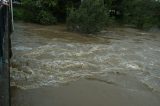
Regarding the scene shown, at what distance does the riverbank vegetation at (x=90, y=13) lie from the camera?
17.3 metres

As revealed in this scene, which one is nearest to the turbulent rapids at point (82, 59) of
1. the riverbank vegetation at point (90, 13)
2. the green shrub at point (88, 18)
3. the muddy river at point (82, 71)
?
the muddy river at point (82, 71)

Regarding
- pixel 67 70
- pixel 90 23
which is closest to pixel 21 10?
pixel 90 23

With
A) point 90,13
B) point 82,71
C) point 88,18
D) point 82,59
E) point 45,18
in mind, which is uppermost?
point 90,13

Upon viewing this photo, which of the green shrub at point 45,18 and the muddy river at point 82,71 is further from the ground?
the green shrub at point 45,18

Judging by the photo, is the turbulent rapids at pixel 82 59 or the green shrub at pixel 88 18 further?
the green shrub at pixel 88 18

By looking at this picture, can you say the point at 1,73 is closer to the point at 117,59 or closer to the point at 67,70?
the point at 67,70

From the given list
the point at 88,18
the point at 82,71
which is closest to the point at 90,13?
the point at 88,18

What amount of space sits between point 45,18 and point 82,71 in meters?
10.2

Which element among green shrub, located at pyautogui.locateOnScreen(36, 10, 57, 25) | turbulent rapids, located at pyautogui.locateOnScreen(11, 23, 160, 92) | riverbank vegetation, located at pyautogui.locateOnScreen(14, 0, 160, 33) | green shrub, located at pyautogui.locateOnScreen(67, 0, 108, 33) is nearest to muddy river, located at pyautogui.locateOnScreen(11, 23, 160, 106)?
turbulent rapids, located at pyautogui.locateOnScreen(11, 23, 160, 92)

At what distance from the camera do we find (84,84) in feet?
27.1

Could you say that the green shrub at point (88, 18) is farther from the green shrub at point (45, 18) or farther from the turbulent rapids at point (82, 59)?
the green shrub at point (45, 18)

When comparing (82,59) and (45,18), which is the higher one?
(45,18)

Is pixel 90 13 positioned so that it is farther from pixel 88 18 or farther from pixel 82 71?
pixel 82 71

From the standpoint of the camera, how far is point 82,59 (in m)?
10.9
